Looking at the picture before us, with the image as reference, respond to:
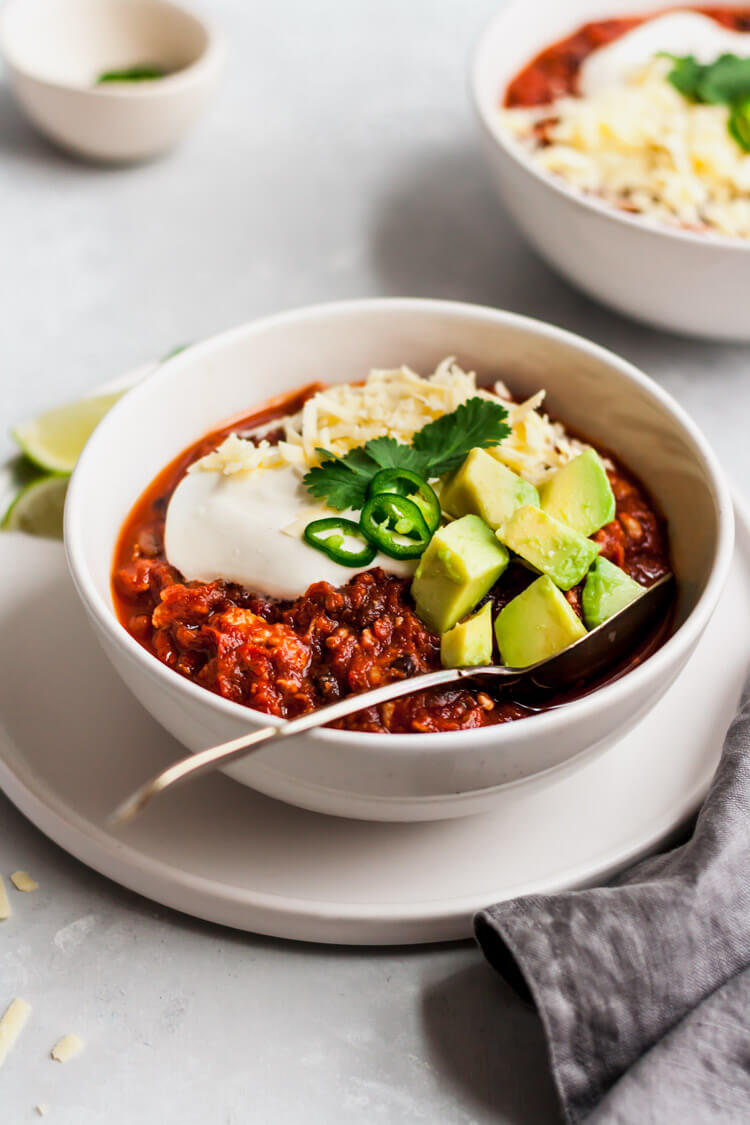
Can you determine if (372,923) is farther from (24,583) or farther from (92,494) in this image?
(24,583)

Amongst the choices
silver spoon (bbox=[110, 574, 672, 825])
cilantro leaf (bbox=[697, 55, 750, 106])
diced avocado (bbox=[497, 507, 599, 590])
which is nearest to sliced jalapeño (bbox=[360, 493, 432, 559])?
diced avocado (bbox=[497, 507, 599, 590])

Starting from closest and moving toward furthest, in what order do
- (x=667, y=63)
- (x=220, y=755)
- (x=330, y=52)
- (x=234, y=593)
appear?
(x=220, y=755) < (x=234, y=593) < (x=667, y=63) < (x=330, y=52)

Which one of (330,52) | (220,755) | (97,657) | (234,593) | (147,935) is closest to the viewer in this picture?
(220,755)

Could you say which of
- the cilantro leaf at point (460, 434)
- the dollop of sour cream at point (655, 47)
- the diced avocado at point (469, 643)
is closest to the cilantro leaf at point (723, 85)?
Answer: the dollop of sour cream at point (655, 47)

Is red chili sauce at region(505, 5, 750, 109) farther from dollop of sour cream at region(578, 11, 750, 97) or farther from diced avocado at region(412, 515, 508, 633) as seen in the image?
diced avocado at region(412, 515, 508, 633)

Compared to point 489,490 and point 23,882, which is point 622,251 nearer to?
point 489,490

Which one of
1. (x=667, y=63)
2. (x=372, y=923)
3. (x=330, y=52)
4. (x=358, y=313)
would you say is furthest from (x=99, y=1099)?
(x=330, y=52)

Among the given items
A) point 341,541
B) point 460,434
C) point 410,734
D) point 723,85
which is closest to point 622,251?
point 723,85

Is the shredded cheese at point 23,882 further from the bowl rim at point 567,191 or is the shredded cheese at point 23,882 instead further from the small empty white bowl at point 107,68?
the small empty white bowl at point 107,68
